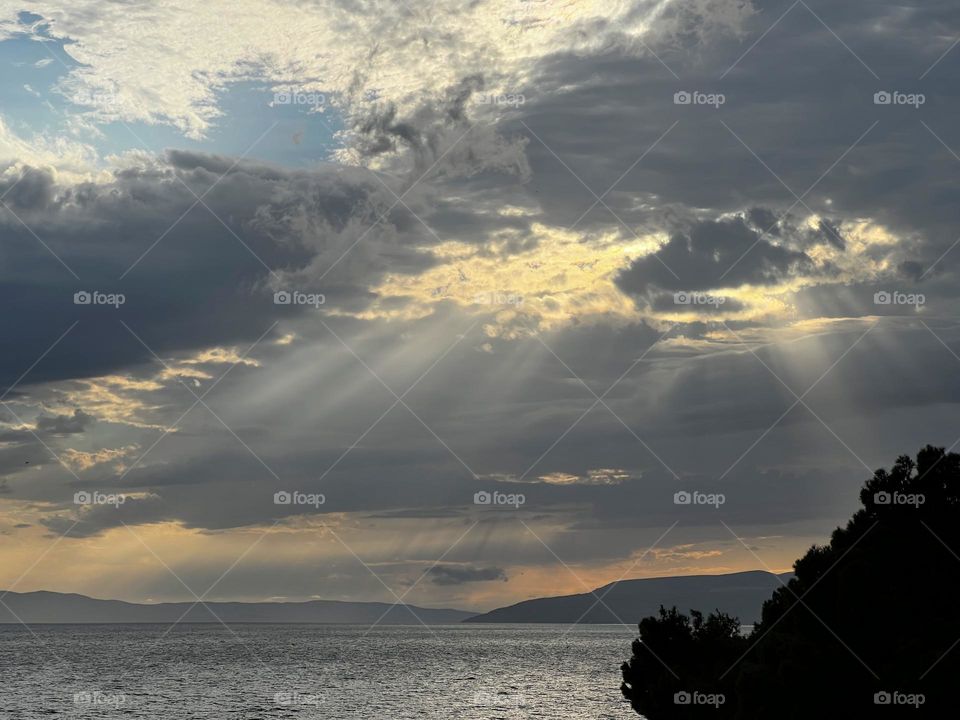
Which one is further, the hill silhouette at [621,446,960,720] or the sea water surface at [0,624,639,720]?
the sea water surface at [0,624,639,720]

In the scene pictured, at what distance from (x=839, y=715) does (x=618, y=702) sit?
3487 inches

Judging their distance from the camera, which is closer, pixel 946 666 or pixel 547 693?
pixel 946 666

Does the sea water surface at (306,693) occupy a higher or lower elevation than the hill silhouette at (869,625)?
lower

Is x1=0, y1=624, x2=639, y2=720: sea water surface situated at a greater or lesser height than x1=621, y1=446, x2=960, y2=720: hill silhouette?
lesser

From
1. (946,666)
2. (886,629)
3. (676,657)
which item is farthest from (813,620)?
(676,657)

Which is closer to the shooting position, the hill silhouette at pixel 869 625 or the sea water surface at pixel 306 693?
the hill silhouette at pixel 869 625

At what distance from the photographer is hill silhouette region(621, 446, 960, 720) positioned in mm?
46719

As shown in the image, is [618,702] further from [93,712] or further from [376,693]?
[93,712]

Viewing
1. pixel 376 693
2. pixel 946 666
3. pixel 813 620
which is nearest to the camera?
pixel 946 666

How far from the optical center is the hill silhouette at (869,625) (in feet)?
153

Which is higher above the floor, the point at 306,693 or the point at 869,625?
the point at 869,625

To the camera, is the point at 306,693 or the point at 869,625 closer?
the point at 869,625

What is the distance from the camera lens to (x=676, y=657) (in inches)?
2616

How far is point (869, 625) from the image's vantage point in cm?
5038
